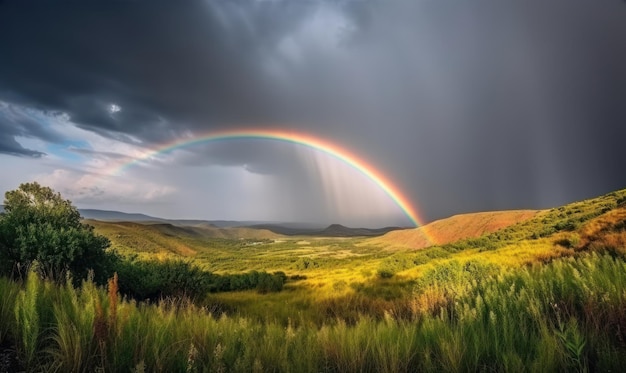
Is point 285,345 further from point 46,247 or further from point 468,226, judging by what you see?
point 468,226

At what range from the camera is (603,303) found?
413 cm

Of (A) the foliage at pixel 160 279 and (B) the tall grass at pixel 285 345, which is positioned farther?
(A) the foliage at pixel 160 279

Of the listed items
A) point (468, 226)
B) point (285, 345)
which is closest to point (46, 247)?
point (285, 345)

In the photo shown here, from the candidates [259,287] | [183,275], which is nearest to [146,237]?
[259,287]

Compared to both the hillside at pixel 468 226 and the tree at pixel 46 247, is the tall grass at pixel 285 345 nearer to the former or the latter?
the tree at pixel 46 247

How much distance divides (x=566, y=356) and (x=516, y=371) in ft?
1.96

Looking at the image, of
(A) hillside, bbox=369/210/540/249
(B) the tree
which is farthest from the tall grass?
(A) hillside, bbox=369/210/540/249

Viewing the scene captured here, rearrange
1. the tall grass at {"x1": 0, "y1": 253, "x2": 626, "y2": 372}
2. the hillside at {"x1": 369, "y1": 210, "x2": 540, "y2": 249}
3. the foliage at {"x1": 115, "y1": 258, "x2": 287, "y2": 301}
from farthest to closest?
the hillside at {"x1": 369, "y1": 210, "x2": 540, "y2": 249}, the foliage at {"x1": 115, "y1": 258, "x2": 287, "y2": 301}, the tall grass at {"x1": 0, "y1": 253, "x2": 626, "y2": 372}

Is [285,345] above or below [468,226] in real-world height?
below

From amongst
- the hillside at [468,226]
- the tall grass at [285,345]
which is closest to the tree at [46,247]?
the tall grass at [285,345]

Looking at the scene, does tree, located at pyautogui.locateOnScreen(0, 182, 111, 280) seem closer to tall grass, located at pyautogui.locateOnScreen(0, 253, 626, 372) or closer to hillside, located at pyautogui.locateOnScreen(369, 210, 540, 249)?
tall grass, located at pyautogui.locateOnScreen(0, 253, 626, 372)

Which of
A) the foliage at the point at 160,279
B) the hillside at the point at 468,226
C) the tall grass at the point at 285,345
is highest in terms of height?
the hillside at the point at 468,226

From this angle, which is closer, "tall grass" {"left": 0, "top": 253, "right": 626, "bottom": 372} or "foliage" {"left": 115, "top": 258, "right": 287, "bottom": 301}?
"tall grass" {"left": 0, "top": 253, "right": 626, "bottom": 372}

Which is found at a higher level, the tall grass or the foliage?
the tall grass
